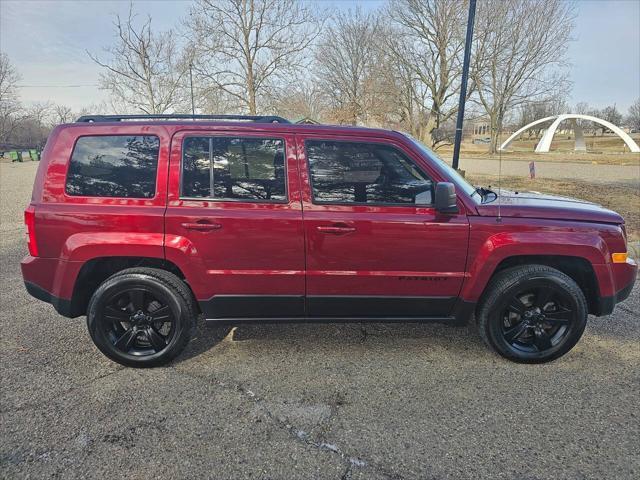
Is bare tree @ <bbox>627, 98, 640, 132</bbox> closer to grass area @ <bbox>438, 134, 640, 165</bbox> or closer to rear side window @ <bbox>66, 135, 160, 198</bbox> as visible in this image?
grass area @ <bbox>438, 134, 640, 165</bbox>

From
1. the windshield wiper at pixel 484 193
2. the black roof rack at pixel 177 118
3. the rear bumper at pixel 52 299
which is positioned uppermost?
the black roof rack at pixel 177 118

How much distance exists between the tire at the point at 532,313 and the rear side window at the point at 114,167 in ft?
9.15

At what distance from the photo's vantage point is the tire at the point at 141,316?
2961 mm

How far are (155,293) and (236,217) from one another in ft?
2.88

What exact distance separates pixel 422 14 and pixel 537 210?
91.4 ft

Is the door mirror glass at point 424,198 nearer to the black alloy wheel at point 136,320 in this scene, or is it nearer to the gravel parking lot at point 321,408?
the gravel parking lot at point 321,408

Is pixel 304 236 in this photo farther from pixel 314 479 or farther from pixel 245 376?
pixel 314 479

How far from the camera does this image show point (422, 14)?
85.1 feet

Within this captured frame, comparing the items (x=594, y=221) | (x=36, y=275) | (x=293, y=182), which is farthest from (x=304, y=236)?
(x=594, y=221)

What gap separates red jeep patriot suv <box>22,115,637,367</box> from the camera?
9.48ft

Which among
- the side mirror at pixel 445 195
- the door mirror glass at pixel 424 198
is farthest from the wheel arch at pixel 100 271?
the side mirror at pixel 445 195

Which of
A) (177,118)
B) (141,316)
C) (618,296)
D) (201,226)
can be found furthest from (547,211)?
(141,316)

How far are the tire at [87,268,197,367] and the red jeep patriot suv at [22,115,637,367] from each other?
0.04 ft

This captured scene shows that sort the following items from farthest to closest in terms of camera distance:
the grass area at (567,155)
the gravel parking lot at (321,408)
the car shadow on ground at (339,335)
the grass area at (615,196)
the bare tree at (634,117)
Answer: the bare tree at (634,117), the grass area at (567,155), the grass area at (615,196), the car shadow on ground at (339,335), the gravel parking lot at (321,408)
